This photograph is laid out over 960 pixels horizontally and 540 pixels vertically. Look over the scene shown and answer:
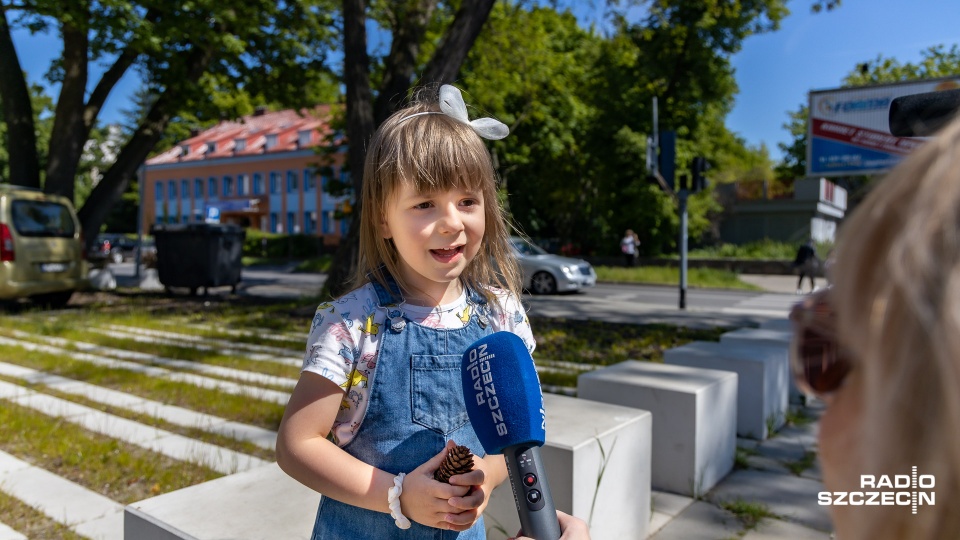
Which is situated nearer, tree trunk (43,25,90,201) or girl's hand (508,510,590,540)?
girl's hand (508,510,590,540)

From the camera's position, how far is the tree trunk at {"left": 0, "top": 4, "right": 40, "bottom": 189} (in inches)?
491

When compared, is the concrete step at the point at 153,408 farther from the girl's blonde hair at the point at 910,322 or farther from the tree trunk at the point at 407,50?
→ the tree trunk at the point at 407,50

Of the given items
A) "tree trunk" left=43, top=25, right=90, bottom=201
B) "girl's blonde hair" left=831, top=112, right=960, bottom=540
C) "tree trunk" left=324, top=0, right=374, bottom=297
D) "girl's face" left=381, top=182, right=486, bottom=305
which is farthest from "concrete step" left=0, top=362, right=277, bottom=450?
"tree trunk" left=43, top=25, right=90, bottom=201

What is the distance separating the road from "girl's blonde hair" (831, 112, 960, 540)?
25.4 ft

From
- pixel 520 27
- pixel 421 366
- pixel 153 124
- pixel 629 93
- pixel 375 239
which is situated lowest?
pixel 421 366

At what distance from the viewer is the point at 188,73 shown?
13406 millimetres

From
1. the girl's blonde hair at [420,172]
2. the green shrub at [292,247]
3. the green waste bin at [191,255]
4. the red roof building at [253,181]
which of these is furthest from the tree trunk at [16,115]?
the red roof building at [253,181]

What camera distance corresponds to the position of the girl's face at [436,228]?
5.00 ft

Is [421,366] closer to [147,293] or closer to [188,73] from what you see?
[188,73]

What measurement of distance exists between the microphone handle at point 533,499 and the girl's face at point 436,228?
0.57 meters

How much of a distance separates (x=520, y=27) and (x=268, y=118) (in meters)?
51.3

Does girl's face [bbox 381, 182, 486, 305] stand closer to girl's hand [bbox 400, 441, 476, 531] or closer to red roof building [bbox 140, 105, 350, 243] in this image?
girl's hand [bbox 400, 441, 476, 531]

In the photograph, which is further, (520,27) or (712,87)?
(712,87)

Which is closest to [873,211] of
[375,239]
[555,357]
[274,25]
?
[375,239]
